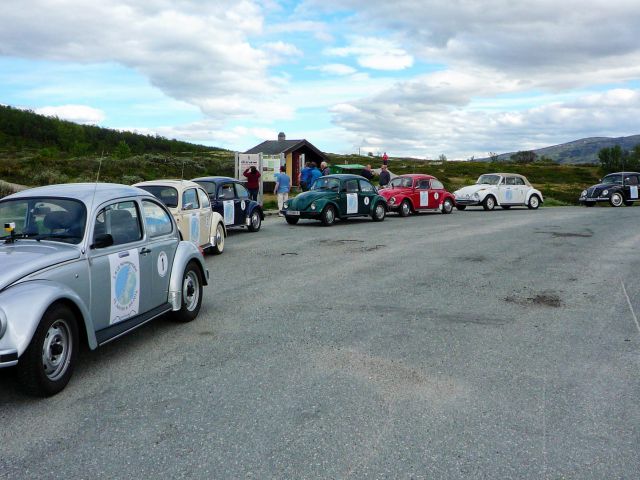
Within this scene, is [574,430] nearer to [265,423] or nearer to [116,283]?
[265,423]

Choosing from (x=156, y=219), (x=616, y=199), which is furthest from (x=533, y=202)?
(x=156, y=219)

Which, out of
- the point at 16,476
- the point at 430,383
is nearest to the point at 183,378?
the point at 16,476

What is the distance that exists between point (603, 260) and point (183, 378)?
938cm

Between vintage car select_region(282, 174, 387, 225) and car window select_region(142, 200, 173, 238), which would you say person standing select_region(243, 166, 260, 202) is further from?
car window select_region(142, 200, 173, 238)

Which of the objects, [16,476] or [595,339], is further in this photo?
[595,339]

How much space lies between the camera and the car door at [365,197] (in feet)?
64.1

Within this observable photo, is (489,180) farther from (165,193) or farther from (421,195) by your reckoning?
(165,193)

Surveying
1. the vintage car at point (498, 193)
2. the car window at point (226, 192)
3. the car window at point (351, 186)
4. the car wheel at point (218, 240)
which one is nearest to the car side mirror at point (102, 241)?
the car wheel at point (218, 240)

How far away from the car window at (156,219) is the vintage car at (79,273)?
0.04ft

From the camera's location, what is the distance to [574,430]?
393 centimetres

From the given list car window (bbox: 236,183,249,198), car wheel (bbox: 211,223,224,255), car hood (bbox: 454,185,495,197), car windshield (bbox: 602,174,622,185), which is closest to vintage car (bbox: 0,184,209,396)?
car wheel (bbox: 211,223,224,255)

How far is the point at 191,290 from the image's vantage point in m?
6.84

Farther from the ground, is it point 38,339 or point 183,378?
point 38,339

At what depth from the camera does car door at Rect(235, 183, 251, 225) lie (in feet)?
51.2
